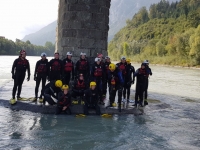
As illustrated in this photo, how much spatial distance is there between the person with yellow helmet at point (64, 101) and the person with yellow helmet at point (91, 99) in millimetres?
570

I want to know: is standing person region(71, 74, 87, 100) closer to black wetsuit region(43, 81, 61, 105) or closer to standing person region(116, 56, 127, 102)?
black wetsuit region(43, 81, 61, 105)

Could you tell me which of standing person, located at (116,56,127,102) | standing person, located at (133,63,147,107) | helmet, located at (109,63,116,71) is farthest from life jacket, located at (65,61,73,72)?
standing person, located at (133,63,147,107)

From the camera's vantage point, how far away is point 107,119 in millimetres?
8586

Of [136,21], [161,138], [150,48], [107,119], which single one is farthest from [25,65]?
[136,21]

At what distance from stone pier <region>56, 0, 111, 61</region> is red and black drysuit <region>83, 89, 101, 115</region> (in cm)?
238

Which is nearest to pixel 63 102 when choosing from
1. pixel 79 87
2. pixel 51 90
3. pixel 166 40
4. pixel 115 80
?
pixel 51 90

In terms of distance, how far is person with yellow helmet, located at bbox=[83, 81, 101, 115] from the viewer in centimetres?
894

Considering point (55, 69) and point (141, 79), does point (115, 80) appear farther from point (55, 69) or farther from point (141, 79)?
point (55, 69)

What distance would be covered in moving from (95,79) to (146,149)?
4119 mm

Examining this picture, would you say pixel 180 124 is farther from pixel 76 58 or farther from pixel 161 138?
pixel 76 58

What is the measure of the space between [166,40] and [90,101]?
8644cm

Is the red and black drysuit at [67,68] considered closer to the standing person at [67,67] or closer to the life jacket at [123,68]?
the standing person at [67,67]

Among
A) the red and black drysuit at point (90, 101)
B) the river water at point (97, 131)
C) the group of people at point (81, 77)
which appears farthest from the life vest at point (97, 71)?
the river water at point (97, 131)

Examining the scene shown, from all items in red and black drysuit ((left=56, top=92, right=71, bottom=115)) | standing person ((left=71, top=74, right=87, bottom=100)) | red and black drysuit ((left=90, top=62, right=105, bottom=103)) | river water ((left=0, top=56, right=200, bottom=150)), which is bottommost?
river water ((left=0, top=56, right=200, bottom=150))
